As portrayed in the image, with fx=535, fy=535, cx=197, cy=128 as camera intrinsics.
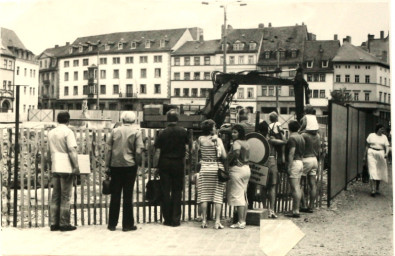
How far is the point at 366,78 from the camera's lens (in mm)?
9445

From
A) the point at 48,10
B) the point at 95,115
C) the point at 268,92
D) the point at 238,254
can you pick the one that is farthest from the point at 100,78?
the point at 268,92

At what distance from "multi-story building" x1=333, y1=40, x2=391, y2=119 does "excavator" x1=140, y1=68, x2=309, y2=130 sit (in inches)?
51.3

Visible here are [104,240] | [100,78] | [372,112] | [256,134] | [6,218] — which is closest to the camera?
[104,240]

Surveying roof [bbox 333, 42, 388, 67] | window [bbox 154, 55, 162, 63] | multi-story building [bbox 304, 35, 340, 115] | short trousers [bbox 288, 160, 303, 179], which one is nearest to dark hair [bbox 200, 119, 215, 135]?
short trousers [bbox 288, 160, 303, 179]

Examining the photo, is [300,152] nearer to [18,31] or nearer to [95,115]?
[18,31]

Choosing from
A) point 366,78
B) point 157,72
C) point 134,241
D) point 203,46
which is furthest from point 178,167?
point 157,72

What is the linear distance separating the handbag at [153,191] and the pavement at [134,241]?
1.40ft

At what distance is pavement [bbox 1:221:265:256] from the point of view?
6195 millimetres

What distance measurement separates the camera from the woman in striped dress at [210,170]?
24.0 feet

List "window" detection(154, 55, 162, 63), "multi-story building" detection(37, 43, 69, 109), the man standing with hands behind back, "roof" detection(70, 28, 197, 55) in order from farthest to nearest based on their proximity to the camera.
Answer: "window" detection(154, 55, 162, 63) < "multi-story building" detection(37, 43, 69, 109) < "roof" detection(70, 28, 197, 55) < the man standing with hands behind back

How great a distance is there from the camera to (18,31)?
749cm

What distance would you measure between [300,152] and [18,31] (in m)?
4.56

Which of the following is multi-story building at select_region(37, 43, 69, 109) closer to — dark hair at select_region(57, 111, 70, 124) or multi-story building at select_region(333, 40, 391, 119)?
dark hair at select_region(57, 111, 70, 124)

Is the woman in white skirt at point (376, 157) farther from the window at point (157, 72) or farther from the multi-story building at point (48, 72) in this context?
the window at point (157, 72)
